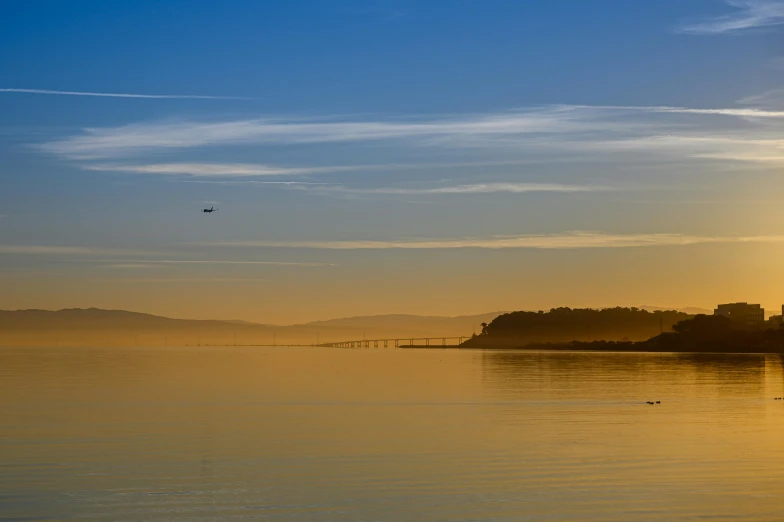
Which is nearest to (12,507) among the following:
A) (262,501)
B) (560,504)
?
(262,501)

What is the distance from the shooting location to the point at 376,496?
29.8m

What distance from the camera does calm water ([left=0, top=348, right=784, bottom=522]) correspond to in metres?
28.1

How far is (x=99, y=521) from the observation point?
1035 inches

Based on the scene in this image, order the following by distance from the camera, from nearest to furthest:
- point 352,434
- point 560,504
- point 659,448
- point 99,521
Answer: point 99,521 → point 560,504 → point 659,448 → point 352,434

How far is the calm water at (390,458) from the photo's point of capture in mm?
28094

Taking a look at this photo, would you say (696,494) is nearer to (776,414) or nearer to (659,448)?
(659,448)

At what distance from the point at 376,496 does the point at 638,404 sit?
3815cm

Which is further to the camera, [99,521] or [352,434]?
[352,434]

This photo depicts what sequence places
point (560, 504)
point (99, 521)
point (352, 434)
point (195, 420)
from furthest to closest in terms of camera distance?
point (195, 420), point (352, 434), point (560, 504), point (99, 521)

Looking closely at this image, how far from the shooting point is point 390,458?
37.8 m

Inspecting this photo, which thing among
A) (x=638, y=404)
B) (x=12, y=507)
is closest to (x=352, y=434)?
(x=12, y=507)

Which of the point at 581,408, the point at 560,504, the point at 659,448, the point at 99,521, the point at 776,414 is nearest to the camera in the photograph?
the point at 99,521

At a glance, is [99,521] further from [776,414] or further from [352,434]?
[776,414]

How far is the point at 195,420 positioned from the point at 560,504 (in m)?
28.6
